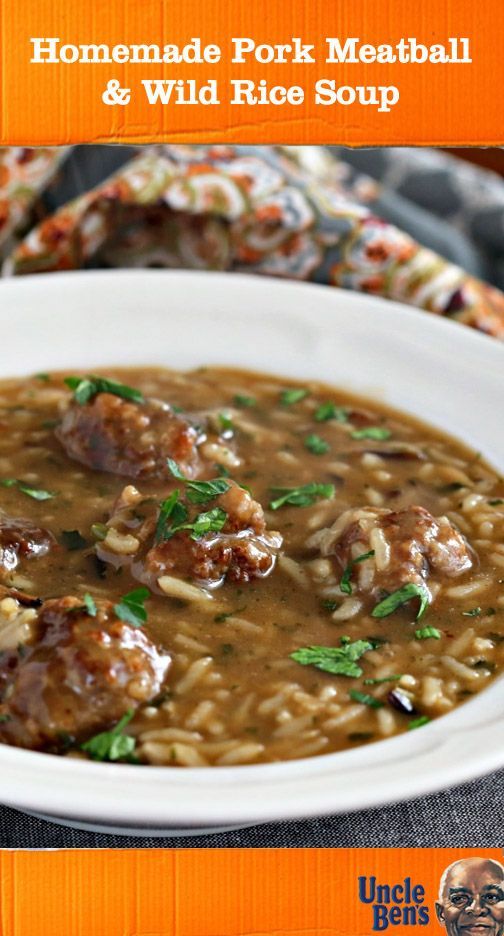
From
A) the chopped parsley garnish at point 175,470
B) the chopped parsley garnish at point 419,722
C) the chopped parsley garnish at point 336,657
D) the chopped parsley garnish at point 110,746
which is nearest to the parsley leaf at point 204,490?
the chopped parsley garnish at point 175,470

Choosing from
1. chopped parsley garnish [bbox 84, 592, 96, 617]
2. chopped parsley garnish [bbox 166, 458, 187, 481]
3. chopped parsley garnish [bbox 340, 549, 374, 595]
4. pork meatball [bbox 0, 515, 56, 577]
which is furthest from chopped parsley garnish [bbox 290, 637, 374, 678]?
pork meatball [bbox 0, 515, 56, 577]

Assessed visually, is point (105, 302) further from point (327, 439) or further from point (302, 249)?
point (327, 439)

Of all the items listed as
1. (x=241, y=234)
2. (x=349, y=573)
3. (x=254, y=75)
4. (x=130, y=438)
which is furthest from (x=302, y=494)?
(x=241, y=234)

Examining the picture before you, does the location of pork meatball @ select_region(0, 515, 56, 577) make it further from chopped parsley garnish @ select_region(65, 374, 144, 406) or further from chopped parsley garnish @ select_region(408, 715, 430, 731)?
chopped parsley garnish @ select_region(408, 715, 430, 731)

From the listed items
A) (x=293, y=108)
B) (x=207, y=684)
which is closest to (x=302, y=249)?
(x=293, y=108)

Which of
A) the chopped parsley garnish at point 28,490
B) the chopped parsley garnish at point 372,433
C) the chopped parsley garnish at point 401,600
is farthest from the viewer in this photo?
the chopped parsley garnish at point 372,433

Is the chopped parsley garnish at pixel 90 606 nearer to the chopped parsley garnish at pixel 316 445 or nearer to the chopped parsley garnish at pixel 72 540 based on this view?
the chopped parsley garnish at pixel 72 540
